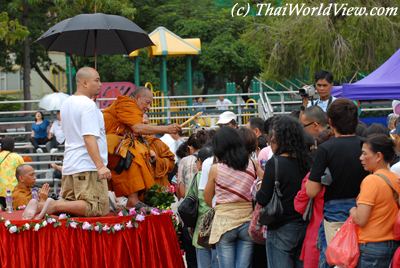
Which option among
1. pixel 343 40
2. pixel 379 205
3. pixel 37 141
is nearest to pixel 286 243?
pixel 379 205

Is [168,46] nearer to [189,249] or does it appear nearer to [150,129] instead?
[189,249]

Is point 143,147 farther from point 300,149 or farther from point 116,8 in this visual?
Result: point 116,8

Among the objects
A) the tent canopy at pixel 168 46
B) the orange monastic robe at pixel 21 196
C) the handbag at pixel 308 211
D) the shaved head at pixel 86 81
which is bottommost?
the orange monastic robe at pixel 21 196

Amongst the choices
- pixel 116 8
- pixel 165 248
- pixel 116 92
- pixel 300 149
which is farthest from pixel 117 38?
pixel 116 8

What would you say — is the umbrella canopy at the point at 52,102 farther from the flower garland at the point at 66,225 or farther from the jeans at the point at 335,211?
the jeans at the point at 335,211

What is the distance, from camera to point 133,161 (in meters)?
10.1

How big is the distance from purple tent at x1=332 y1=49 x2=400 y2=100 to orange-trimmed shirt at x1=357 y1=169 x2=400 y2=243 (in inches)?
208

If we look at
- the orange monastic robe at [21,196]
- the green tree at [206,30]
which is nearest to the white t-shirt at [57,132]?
the orange monastic robe at [21,196]

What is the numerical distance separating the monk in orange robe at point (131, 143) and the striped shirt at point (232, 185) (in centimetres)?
170

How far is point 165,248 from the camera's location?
9.94 meters

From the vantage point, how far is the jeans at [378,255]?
6766 mm

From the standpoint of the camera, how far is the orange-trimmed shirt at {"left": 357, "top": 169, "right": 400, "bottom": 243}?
21.9 ft

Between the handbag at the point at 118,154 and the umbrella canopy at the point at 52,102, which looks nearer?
the handbag at the point at 118,154

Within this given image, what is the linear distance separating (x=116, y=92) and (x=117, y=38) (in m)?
14.7
